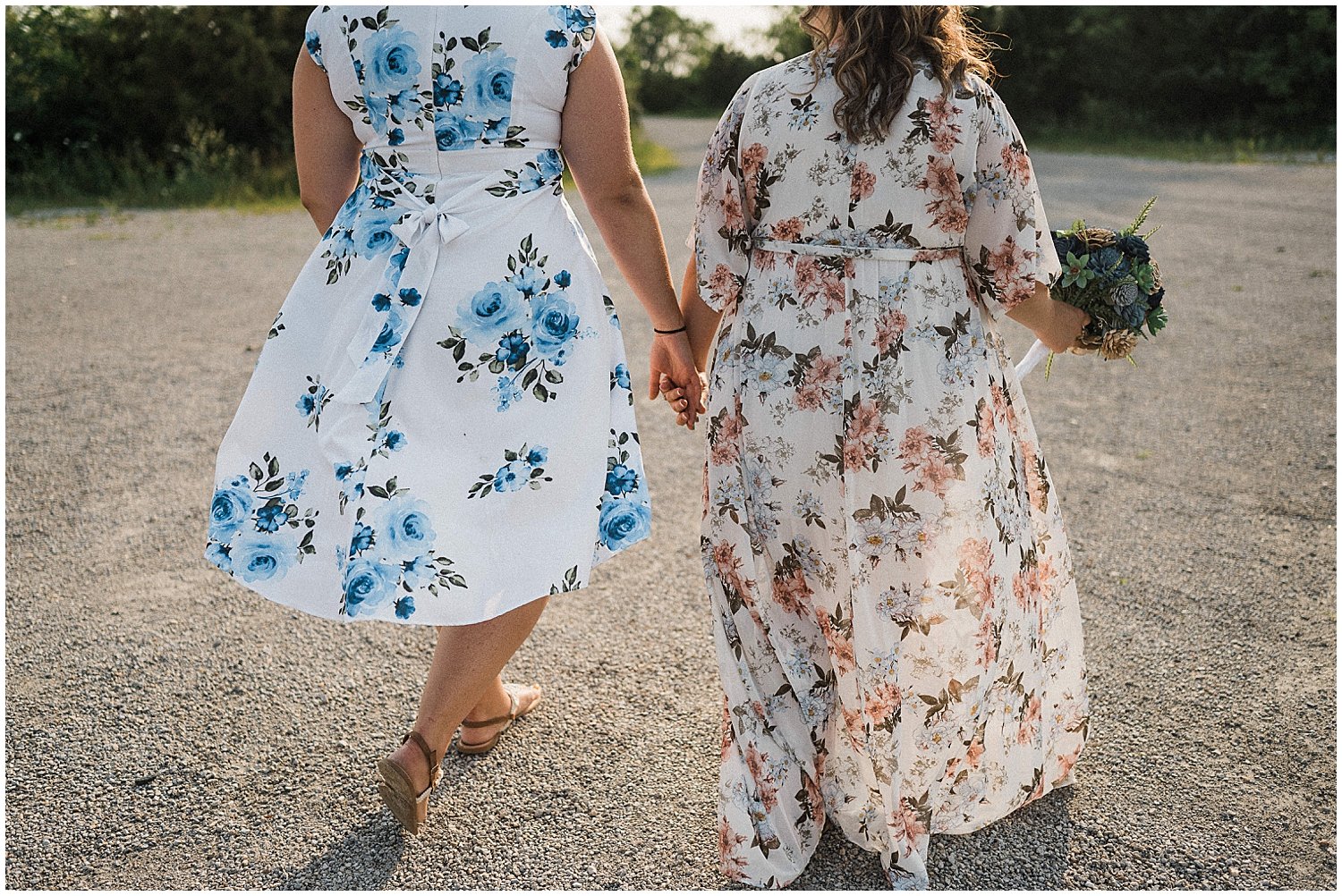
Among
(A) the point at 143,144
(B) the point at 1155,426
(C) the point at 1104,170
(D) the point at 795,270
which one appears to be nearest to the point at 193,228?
(A) the point at 143,144

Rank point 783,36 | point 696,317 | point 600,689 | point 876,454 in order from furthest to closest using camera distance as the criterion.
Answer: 1. point 783,36
2. point 600,689
3. point 696,317
4. point 876,454

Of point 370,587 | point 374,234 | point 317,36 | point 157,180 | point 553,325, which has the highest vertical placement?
point 317,36

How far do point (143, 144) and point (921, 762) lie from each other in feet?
52.5

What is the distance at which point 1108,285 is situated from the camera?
2.37m

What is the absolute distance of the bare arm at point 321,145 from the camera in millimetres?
2258

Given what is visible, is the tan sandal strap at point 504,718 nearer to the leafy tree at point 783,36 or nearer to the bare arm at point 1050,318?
the bare arm at point 1050,318

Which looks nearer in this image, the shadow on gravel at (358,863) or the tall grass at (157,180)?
the shadow on gravel at (358,863)

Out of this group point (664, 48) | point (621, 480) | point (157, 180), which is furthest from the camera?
point (664, 48)

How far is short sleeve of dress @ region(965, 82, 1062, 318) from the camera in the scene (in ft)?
6.47

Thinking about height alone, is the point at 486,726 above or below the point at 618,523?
below

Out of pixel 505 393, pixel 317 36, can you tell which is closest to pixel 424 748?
pixel 505 393

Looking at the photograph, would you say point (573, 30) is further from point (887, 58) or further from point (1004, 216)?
point (1004, 216)

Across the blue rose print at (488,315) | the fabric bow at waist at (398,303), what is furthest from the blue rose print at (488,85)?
the blue rose print at (488,315)

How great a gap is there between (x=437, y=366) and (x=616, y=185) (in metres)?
0.55
